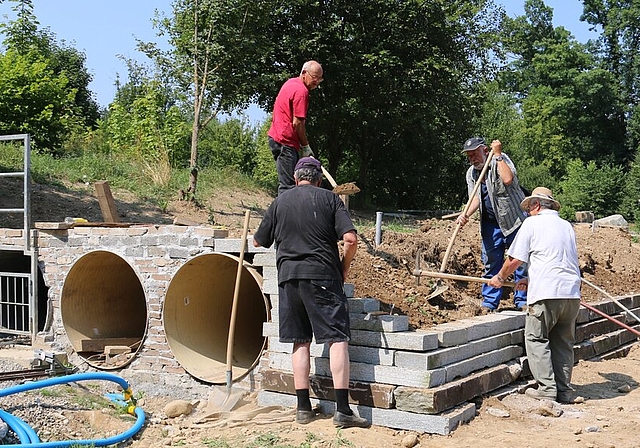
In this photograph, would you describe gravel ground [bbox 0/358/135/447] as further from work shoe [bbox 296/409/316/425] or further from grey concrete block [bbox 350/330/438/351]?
grey concrete block [bbox 350/330/438/351]

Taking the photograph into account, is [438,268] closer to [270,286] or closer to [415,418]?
[270,286]

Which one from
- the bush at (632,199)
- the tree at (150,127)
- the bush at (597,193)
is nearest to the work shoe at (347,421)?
the tree at (150,127)

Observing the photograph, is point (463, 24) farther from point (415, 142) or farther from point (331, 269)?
point (331, 269)

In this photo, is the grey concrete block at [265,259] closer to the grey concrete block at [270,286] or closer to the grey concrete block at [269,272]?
the grey concrete block at [269,272]

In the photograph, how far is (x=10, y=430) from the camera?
18.7 ft

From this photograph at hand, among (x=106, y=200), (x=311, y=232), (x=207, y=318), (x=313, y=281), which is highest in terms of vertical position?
(x=106, y=200)

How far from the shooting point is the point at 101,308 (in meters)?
9.13

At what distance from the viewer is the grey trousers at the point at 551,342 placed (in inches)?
237

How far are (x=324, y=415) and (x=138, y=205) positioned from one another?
403 inches

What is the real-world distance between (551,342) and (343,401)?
218cm

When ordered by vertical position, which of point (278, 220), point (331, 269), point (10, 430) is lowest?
point (10, 430)

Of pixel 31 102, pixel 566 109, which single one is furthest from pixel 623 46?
pixel 31 102

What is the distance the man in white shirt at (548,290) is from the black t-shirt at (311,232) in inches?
67.8

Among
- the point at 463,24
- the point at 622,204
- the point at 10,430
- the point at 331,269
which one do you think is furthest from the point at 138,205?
the point at 622,204
